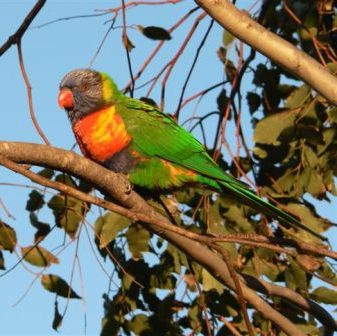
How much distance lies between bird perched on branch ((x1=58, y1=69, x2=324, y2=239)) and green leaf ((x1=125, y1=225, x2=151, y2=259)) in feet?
0.66

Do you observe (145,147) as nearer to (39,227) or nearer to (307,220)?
(39,227)

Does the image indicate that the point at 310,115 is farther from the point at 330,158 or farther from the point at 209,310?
the point at 209,310

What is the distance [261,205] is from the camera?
268 centimetres

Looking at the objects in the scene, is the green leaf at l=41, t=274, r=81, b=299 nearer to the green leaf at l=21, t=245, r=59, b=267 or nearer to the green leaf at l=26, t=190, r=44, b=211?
the green leaf at l=21, t=245, r=59, b=267

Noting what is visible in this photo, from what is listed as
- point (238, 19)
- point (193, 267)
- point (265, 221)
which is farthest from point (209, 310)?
point (238, 19)

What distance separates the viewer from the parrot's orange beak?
125 inches

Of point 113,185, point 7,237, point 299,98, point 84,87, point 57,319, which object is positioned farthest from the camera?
point 84,87

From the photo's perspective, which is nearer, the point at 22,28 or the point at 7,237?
the point at 22,28

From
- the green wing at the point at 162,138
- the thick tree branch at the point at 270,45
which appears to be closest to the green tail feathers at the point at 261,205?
the green wing at the point at 162,138

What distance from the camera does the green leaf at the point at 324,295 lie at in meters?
2.63

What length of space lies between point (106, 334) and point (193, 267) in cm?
45

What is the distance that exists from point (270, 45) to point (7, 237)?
1118mm

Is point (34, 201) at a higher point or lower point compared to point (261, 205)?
higher

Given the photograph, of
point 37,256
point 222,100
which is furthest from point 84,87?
point 37,256
